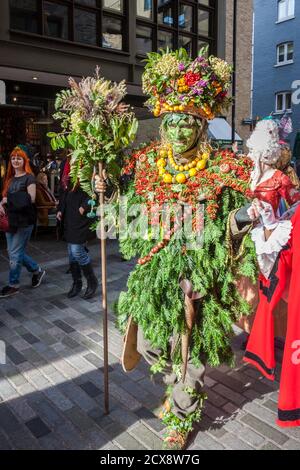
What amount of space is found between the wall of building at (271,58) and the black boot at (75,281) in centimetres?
1882

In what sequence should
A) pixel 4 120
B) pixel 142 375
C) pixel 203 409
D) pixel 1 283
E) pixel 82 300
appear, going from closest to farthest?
pixel 203 409 → pixel 142 375 → pixel 82 300 → pixel 1 283 → pixel 4 120

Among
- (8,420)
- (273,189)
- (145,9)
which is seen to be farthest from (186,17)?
(8,420)

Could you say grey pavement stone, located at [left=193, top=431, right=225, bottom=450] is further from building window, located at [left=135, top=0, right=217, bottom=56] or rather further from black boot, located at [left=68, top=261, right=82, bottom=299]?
building window, located at [left=135, top=0, right=217, bottom=56]

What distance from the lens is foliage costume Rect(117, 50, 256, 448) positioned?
245cm

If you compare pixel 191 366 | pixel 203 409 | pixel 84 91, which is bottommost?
pixel 203 409

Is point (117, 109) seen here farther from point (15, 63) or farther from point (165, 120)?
point (15, 63)

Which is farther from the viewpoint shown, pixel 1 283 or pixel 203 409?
pixel 1 283

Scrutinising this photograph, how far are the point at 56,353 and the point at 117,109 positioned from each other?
2.37 metres

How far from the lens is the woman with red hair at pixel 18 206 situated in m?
4.96

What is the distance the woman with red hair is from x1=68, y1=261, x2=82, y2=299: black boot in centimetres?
71

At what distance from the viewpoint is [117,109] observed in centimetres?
271

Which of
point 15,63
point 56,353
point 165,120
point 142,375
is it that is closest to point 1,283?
point 56,353

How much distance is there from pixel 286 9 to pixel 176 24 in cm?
1320

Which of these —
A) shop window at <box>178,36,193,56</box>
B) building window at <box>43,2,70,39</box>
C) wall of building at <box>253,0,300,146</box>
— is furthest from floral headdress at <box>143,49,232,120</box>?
wall of building at <box>253,0,300,146</box>
